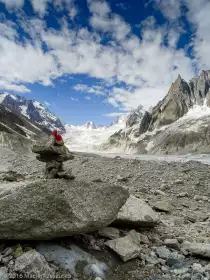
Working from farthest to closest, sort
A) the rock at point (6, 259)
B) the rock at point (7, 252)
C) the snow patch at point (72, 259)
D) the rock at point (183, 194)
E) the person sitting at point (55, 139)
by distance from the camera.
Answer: the rock at point (183, 194) < the person sitting at point (55, 139) < the rock at point (7, 252) < the snow patch at point (72, 259) < the rock at point (6, 259)

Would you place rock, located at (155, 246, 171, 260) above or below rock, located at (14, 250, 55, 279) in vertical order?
below

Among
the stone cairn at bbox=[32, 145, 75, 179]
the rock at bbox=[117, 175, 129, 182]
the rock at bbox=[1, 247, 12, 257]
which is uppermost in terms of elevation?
the stone cairn at bbox=[32, 145, 75, 179]

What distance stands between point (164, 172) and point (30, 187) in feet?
58.1

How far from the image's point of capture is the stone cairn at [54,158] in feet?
29.8

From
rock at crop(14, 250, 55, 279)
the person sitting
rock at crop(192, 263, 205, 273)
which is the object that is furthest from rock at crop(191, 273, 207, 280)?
the person sitting

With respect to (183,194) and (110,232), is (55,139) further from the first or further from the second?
(183,194)

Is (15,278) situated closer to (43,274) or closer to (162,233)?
(43,274)

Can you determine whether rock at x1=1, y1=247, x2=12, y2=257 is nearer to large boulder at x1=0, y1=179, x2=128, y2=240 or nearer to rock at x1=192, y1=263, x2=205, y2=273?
large boulder at x1=0, y1=179, x2=128, y2=240

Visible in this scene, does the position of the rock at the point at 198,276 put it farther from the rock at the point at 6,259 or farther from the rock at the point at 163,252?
the rock at the point at 6,259

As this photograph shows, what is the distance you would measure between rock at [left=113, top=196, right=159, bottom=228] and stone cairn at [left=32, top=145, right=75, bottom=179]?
9.06 feet

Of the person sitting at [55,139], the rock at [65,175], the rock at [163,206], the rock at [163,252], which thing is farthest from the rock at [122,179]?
the person sitting at [55,139]

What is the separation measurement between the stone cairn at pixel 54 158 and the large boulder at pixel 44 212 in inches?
37.7

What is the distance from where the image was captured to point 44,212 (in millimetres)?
7586

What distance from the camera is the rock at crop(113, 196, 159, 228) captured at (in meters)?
10.2
